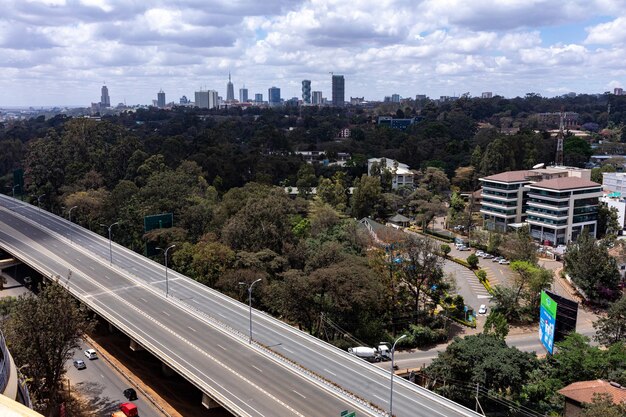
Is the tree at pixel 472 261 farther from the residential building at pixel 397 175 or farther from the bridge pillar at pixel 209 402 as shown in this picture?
the bridge pillar at pixel 209 402

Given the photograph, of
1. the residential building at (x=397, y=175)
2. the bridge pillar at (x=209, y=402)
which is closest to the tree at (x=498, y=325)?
the bridge pillar at (x=209, y=402)

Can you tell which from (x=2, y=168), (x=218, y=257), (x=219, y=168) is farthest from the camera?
(x=2, y=168)

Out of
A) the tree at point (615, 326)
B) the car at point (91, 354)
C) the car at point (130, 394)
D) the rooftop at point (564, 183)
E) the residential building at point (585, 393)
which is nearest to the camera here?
the residential building at point (585, 393)

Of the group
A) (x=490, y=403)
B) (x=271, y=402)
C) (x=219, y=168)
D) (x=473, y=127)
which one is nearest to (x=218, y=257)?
(x=271, y=402)

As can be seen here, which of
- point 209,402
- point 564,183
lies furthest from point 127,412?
point 564,183

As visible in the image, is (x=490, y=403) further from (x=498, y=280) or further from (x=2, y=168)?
(x=2, y=168)

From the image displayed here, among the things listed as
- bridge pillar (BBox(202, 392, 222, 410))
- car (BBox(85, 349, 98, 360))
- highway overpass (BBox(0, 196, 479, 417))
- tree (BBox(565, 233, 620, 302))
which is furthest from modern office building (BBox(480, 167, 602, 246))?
car (BBox(85, 349, 98, 360))
